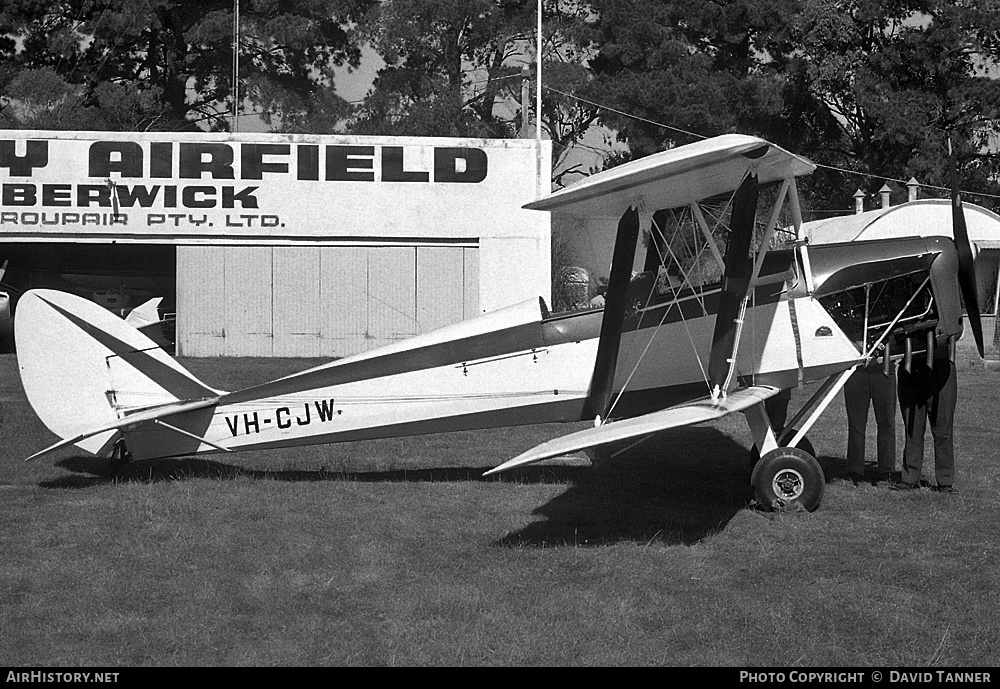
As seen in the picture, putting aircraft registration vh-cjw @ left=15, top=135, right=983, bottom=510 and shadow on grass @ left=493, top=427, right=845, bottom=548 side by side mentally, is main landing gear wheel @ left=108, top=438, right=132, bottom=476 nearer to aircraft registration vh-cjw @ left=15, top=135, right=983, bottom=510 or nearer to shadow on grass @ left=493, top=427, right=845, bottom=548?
aircraft registration vh-cjw @ left=15, top=135, right=983, bottom=510

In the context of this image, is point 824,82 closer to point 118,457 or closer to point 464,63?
point 464,63

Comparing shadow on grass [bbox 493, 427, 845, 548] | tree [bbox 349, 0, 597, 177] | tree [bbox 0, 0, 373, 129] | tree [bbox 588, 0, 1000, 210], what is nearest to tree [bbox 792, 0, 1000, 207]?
tree [bbox 588, 0, 1000, 210]

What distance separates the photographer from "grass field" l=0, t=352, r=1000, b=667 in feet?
15.5

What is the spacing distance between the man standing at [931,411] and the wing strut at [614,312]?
2.35 m

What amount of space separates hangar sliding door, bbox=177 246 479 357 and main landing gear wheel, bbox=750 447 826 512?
14.5 metres

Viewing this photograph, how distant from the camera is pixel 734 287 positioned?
274 inches

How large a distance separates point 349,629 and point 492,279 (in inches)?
663

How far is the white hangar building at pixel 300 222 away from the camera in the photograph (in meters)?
21.0

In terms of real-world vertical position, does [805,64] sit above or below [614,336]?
above

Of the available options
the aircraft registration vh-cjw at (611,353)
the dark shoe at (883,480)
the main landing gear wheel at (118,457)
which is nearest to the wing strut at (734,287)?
the aircraft registration vh-cjw at (611,353)

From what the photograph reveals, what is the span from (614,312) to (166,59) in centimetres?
3339

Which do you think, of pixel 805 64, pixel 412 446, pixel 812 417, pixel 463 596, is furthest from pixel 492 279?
pixel 805 64

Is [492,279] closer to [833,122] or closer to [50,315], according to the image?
[50,315]

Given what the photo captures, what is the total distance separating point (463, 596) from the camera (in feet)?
17.7
